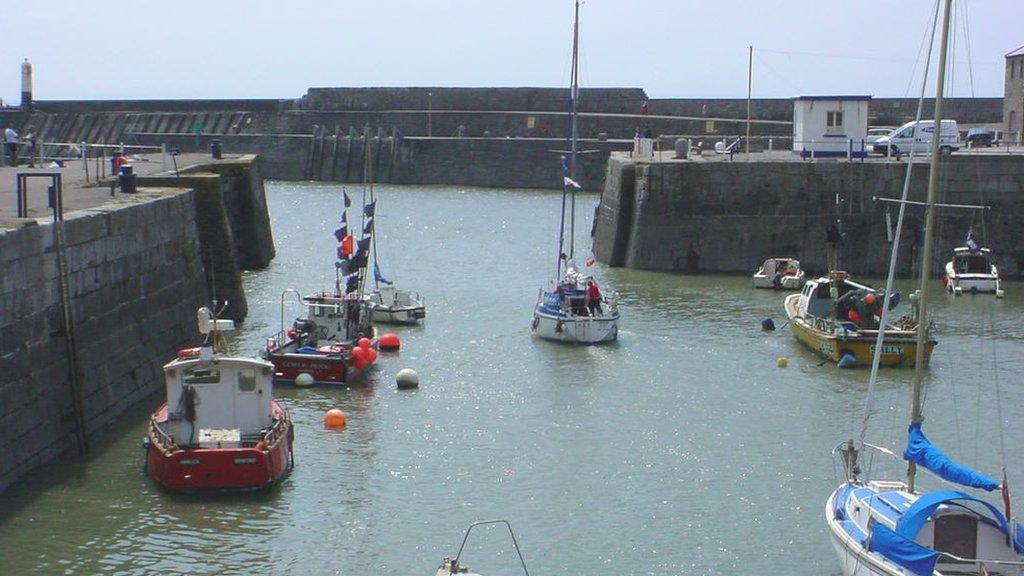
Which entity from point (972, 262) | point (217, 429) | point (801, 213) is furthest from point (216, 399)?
point (801, 213)

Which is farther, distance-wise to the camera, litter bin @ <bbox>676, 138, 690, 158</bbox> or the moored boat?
litter bin @ <bbox>676, 138, 690, 158</bbox>

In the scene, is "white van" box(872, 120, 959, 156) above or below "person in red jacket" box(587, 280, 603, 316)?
above

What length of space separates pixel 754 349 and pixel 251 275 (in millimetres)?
16926

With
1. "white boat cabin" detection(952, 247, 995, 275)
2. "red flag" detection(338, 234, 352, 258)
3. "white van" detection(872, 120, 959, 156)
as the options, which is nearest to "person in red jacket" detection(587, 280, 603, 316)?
"red flag" detection(338, 234, 352, 258)

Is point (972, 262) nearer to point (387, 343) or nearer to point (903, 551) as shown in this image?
point (387, 343)

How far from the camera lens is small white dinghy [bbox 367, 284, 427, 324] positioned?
1340 inches

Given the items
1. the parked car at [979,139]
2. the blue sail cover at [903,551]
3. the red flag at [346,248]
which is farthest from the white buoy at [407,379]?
the parked car at [979,139]

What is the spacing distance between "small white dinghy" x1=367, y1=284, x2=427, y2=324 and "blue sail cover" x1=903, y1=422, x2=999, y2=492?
18.3m

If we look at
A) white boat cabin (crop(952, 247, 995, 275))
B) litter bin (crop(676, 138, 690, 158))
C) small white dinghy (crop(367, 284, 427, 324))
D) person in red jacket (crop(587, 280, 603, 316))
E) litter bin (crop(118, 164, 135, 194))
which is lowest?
small white dinghy (crop(367, 284, 427, 324))

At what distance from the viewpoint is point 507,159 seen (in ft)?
252

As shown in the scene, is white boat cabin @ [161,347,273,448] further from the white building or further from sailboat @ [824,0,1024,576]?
the white building

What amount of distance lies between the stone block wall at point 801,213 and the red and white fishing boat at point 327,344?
14046mm

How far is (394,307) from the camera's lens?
34.3m

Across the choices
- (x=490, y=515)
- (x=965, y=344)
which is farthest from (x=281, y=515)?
(x=965, y=344)
